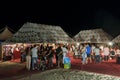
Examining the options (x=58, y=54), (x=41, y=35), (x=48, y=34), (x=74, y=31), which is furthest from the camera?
(x=74, y=31)

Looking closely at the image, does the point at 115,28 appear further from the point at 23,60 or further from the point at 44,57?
the point at 44,57

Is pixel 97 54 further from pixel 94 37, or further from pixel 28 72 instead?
pixel 94 37

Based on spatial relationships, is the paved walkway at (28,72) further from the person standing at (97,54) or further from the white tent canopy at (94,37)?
the white tent canopy at (94,37)

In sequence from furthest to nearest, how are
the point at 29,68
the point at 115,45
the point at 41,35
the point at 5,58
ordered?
1. the point at 115,45
2. the point at 5,58
3. the point at 41,35
4. the point at 29,68

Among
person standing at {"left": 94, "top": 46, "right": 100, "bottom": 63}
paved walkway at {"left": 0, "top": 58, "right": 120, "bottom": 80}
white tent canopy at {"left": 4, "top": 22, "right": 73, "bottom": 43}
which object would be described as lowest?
paved walkway at {"left": 0, "top": 58, "right": 120, "bottom": 80}

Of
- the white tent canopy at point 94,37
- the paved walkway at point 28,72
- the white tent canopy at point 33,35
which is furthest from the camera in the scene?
the white tent canopy at point 94,37

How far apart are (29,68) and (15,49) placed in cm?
873

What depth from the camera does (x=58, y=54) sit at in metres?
17.2

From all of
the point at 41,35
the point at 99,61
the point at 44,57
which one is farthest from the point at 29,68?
the point at 99,61

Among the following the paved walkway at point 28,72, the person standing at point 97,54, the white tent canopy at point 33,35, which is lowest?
the paved walkway at point 28,72

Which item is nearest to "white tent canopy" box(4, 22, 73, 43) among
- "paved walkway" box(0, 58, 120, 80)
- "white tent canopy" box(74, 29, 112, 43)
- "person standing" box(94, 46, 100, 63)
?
"paved walkway" box(0, 58, 120, 80)

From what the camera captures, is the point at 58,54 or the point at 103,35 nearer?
the point at 58,54

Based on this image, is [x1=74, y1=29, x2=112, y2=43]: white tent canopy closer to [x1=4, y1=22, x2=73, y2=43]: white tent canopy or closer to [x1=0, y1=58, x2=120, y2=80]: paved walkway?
[x1=4, y1=22, x2=73, y2=43]: white tent canopy

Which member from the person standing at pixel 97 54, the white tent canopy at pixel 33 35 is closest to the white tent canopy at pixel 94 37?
the white tent canopy at pixel 33 35
